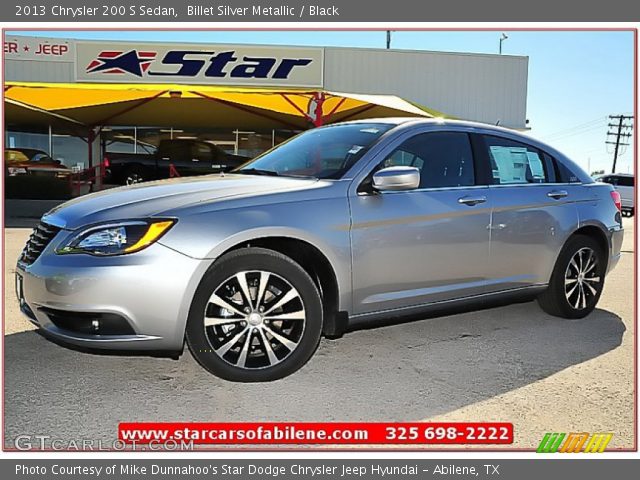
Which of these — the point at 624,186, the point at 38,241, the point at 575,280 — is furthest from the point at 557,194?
the point at 624,186

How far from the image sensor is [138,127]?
68.6ft

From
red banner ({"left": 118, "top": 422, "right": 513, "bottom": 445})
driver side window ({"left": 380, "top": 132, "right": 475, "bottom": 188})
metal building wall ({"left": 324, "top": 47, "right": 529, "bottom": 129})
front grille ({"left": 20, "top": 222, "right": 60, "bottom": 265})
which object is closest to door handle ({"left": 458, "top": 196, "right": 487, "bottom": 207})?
driver side window ({"left": 380, "top": 132, "right": 475, "bottom": 188})

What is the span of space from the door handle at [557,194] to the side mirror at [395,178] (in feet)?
5.27

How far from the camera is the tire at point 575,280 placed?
4.91 meters

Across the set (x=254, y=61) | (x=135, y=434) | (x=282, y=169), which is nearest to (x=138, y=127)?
(x=254, y=61)

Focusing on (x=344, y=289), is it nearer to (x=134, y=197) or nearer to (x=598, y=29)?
(x=134, y=197)

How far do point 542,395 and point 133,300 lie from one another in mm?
2333

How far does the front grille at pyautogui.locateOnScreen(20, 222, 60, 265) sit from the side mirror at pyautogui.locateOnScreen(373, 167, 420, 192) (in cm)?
188

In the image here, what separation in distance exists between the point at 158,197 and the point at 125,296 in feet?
2.13

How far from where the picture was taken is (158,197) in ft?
11.4

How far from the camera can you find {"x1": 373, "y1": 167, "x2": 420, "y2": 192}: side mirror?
3.66 m

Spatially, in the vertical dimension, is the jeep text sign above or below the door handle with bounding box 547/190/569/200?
above

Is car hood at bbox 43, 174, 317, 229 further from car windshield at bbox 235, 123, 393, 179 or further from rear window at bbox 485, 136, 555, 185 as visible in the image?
rear window at bbox 485, 136, 555, 185

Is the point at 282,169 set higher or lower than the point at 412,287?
higher
